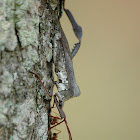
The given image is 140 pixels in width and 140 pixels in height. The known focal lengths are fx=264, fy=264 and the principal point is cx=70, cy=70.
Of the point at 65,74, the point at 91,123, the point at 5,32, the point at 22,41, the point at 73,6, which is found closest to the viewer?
the point at 5,32

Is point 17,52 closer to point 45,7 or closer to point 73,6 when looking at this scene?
point 45,7

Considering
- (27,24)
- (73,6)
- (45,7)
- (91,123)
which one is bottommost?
(91,123)

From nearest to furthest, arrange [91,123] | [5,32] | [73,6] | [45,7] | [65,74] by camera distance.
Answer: [5,32]
[45,7]
[65,74]
[91,123]
[73,6]

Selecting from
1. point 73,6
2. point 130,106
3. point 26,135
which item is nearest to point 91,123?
point 130,106

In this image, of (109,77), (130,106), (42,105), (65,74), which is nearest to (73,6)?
(109,77)

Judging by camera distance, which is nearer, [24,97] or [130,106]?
[24,97]

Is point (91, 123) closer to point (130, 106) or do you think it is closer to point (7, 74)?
point (130, 106)

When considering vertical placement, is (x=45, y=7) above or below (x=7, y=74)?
above
